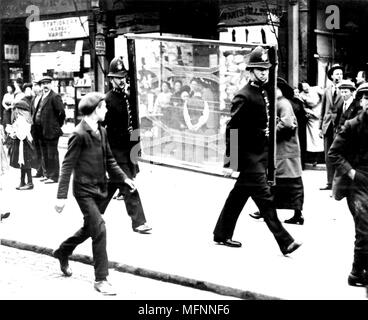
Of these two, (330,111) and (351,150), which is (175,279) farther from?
(330,111)

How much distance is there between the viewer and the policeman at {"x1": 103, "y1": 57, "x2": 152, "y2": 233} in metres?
8.47

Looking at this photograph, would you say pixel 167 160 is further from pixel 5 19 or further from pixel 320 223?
pixel 5 19

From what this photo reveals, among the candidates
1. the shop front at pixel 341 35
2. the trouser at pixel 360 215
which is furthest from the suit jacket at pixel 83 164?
the shop front at pixel 341 35

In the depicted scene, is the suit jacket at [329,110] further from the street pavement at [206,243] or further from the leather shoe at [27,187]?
the leather shoe at [27,187]

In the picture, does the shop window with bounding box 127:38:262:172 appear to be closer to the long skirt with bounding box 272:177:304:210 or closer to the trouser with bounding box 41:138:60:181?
the long skirt with bounding box 272:177:304:210

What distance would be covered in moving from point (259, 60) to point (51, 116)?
22.2 ft

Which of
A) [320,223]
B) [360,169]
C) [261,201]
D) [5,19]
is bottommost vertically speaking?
[320,223]

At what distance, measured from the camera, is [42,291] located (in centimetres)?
639

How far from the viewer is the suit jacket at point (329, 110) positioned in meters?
Result: 12.0

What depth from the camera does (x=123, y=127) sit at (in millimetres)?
8539

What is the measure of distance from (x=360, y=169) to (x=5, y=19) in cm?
1804

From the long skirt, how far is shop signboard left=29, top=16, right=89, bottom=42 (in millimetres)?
10697
